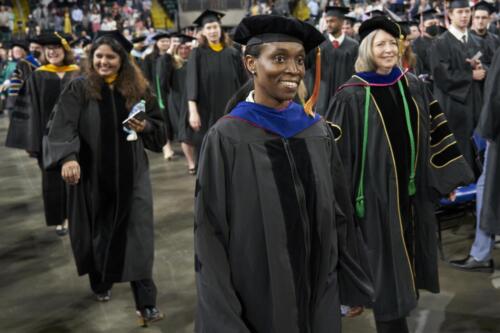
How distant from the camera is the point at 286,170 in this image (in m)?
2.38

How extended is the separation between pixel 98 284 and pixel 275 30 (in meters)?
2.85

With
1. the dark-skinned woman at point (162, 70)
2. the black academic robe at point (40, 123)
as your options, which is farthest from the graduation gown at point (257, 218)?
the dark-skinned woman at point (162, 70)

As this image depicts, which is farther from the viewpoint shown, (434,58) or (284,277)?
(434,58)

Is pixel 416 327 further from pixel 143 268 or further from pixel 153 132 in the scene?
pixel 153 132

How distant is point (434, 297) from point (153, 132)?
2118mm

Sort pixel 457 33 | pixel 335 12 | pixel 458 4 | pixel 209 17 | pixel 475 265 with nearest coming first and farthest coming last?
pixel 475 265, pixel 457 33, pixel 458 4, pixel 209 17, pixel 335 12

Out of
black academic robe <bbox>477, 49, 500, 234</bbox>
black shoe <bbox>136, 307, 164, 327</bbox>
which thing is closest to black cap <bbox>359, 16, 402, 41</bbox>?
black academic robe <bbox>477, 49, 500, 234</bbox>

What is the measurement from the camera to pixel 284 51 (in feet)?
7.80

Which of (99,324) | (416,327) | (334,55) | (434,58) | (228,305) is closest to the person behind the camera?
(228,305)

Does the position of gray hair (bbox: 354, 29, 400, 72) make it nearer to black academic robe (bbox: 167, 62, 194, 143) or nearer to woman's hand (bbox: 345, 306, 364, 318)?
woman's hand (bbox: 345, 306, 364, 318)

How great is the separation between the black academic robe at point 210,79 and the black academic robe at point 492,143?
3.94 m

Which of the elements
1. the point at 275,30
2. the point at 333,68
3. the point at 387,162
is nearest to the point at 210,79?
the point at 333,68

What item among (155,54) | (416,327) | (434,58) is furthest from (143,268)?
(155,54)

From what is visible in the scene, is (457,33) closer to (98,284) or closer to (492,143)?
(492,143)
